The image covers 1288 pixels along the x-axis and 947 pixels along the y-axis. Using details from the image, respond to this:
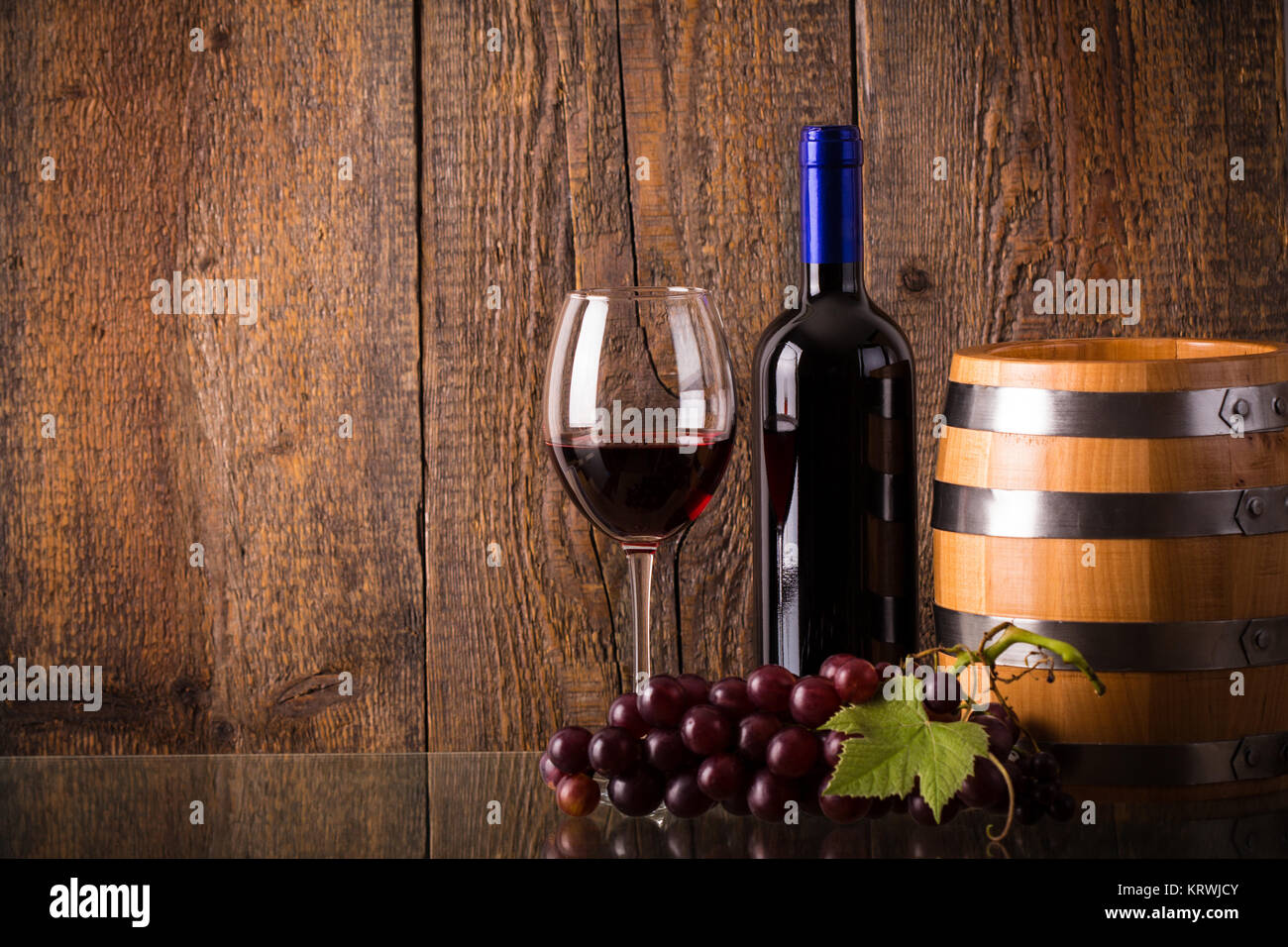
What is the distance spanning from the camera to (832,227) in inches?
34.8

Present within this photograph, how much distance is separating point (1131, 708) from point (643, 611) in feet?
1.03

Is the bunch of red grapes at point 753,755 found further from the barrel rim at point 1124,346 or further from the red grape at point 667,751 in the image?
the barrel rim at point 1124,346

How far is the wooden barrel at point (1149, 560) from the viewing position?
74cm

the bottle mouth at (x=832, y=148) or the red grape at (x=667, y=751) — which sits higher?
the bottle mouth at (x=832, y=148)

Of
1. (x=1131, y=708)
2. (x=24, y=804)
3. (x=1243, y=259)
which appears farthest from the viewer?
(x=1243, y=259)

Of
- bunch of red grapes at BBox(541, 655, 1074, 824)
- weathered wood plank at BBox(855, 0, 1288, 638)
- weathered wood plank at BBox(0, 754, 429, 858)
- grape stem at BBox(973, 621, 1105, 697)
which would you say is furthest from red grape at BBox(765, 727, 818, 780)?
weathered wood plank at BBox(855, 0, 1288, 638)

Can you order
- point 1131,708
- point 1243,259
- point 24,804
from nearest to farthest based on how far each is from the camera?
point 1131,708 → point 24,804 → point 1243,259

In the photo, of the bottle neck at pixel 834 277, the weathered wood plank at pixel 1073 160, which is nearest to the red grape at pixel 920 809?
the bottle neck at pixel 834 277

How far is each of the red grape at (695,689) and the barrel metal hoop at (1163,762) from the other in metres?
0.21

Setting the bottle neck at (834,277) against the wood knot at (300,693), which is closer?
the bottle neck at (834,277)

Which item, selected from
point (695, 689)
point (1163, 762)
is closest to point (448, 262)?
point (695, 689)

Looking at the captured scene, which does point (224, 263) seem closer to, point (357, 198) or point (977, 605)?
point (357, 198)

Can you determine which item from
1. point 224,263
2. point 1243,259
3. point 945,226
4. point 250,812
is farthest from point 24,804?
point 1243,259

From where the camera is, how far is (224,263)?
1075 mm
